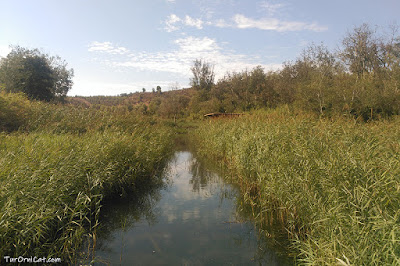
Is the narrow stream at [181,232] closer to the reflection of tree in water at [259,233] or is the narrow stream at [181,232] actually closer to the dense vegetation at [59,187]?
the reflection of tree in water at [259,233]

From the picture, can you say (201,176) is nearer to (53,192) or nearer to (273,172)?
(273,172)

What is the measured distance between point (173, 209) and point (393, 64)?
18199mm

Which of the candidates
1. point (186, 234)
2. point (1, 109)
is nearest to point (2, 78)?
point (1, 109)

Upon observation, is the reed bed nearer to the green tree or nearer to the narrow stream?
the narrow stream

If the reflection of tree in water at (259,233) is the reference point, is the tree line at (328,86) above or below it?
above

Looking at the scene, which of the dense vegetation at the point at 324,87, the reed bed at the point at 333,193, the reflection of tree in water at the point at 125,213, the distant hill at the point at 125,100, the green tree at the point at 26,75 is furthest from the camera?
the distant hill at the point at 125,100

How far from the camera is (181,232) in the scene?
4.85 metres

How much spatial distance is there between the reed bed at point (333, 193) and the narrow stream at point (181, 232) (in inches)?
24.9

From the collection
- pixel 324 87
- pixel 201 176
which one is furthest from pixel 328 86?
pixel 201 176

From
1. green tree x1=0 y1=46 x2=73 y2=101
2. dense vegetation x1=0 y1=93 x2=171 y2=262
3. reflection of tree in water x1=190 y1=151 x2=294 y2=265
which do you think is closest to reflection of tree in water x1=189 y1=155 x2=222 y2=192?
reflection of tree in water x1=190 y1=151 x2=294 y2=265

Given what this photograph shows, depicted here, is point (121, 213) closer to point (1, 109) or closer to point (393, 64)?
point (1, 109)

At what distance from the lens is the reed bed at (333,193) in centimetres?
244

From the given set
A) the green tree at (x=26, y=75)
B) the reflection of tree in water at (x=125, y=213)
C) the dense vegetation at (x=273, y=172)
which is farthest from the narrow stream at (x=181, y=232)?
the green tree at (x=26, y=75)

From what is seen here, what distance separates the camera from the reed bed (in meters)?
2.44
